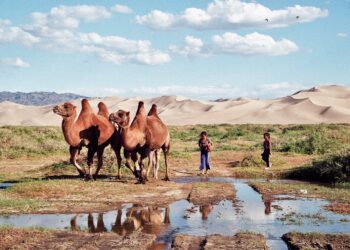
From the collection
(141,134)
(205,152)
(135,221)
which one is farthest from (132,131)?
(205,152)

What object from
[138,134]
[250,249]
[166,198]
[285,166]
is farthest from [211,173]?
[250,249]

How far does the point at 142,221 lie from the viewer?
11.8 metres

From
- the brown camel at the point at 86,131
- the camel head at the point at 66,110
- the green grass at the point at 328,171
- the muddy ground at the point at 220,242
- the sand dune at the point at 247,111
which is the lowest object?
the muddy ground at the point at 220,242

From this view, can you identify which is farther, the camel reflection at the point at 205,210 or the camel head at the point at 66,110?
the camel head at the point at 66,110

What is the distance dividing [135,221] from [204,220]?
145 centimetres

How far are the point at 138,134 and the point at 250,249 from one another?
806cm

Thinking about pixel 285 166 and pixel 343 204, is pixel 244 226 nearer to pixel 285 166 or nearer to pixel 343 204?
pixel 343 204

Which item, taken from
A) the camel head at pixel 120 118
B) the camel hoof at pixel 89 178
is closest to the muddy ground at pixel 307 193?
the camel head at pixel 120 118

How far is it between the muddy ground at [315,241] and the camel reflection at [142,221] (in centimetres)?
254

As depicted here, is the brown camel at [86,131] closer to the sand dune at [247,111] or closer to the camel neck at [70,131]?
the camel neck at [70,131]

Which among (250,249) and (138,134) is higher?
(138,134)

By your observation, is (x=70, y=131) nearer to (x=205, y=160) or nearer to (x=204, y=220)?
(x=204, y=220)

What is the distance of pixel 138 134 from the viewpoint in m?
16.8

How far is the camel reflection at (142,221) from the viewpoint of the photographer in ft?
35.9
